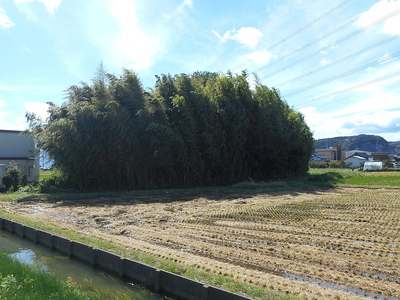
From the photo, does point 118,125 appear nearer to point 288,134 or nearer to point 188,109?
point 188,109

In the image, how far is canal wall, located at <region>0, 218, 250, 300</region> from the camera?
13.1 feet

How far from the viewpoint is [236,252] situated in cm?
595

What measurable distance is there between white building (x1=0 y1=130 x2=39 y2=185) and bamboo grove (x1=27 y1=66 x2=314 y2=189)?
2.05m

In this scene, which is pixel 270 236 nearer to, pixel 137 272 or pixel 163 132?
pixel 137 272

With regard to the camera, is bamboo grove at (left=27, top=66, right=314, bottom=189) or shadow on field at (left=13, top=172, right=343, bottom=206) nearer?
shadow on field at (left=13, top=172, right=343, bottom=206)

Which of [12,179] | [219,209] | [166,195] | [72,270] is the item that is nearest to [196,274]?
[72,270]

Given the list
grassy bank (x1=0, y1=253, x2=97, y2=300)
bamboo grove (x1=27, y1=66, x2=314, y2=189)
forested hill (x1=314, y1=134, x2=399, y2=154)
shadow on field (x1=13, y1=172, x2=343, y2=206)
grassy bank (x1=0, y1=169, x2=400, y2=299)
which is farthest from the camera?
forested hill (x1=314, y1=134, x2=399, y2=154)

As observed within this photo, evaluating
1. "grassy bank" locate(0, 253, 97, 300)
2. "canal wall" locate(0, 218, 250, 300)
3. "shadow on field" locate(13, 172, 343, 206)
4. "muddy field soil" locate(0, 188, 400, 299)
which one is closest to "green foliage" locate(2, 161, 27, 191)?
"shadow on field" locate(13, 172, 343, 206)

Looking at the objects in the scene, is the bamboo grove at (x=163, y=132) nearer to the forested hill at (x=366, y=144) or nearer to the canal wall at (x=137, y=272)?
the canal wall at (x=137, y=272)

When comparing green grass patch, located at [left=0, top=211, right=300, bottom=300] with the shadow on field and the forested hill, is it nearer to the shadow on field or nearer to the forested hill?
the shadow on field

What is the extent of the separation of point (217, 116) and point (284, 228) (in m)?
12.0

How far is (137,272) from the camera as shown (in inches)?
195

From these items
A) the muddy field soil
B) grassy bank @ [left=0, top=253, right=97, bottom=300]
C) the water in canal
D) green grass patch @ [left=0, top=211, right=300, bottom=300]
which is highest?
grassy bank @ [left=0, top=253, right=97, bottom=300]

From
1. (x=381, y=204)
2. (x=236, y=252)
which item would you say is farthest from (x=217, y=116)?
(x=236, y=252)
